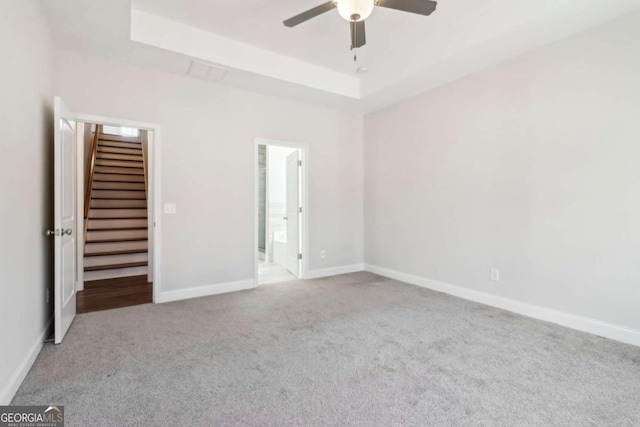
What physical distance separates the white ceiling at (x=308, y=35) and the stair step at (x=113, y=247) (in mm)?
2996

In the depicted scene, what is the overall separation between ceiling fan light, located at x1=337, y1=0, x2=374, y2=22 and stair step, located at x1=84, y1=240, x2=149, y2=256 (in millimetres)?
4630

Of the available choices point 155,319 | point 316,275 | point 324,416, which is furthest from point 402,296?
point 155,319

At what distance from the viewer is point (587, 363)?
7.09 feet

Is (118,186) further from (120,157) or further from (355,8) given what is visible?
(355,8)

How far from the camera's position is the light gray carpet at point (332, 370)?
5.38ft

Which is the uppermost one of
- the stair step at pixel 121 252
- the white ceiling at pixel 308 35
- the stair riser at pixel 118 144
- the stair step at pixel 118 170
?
the white ceiling at pixel 308 35

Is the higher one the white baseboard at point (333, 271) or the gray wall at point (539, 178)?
the gray wall at point (539, 178)

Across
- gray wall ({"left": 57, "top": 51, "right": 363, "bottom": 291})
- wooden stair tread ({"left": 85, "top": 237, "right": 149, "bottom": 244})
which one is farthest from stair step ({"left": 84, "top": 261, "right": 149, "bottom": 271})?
gray wall ({"left": 57, "top": 51, "right": 363, "bottom": 291})

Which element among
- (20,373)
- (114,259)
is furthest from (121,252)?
(20,373)

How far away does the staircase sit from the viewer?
4.71m

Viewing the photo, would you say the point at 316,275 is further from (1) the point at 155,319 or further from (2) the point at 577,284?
(2) the point at 577,284

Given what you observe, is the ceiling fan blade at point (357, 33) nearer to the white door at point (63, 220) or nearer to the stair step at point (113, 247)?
the white door at point (63, 220)

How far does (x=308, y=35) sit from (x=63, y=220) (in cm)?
287

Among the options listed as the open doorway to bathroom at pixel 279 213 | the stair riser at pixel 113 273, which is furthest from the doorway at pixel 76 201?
the open doorway to bathroom at pixel 279 213
